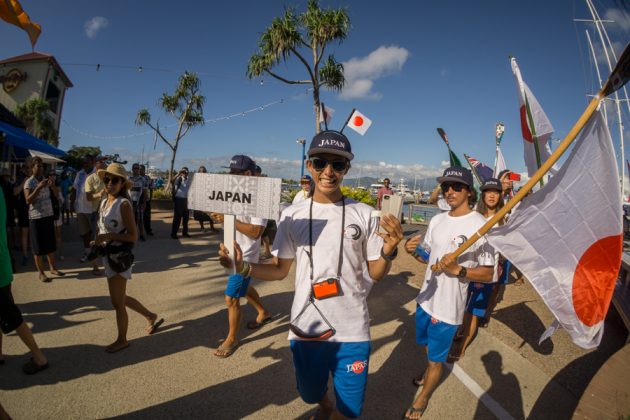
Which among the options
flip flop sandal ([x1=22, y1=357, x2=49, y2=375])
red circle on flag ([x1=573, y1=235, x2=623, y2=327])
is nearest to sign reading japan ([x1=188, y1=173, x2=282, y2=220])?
red circle on flag ([x1=573, y1=235, x2=623, y2=327])

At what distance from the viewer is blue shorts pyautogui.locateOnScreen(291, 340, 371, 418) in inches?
72.8

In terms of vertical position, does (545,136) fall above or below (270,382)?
above

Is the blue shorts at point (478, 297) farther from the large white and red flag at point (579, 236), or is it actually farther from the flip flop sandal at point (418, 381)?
the large white and red flag at point (579, 236)

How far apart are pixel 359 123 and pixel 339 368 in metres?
7.52

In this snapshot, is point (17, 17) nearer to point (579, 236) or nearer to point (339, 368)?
point (339, 368)

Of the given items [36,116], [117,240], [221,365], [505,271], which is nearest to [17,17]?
[117,240]

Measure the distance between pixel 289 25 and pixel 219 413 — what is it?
11523 millimetres

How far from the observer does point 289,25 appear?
10594 mm

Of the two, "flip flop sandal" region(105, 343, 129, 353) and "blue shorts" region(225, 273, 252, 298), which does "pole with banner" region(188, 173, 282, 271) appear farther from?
"flip flop sandal" region(105, 343, 129, 353)

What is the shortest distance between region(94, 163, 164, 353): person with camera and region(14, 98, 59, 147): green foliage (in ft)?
144

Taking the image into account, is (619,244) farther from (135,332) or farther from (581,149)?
(135,332)

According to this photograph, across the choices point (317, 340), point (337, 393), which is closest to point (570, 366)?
point (337, 393)

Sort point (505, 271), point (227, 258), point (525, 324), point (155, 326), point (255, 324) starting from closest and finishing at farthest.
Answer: point (227, 258)
point (155, 326)
point (255, 324)
point (525, 324)
point (505, 271)

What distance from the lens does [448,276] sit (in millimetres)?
2623
